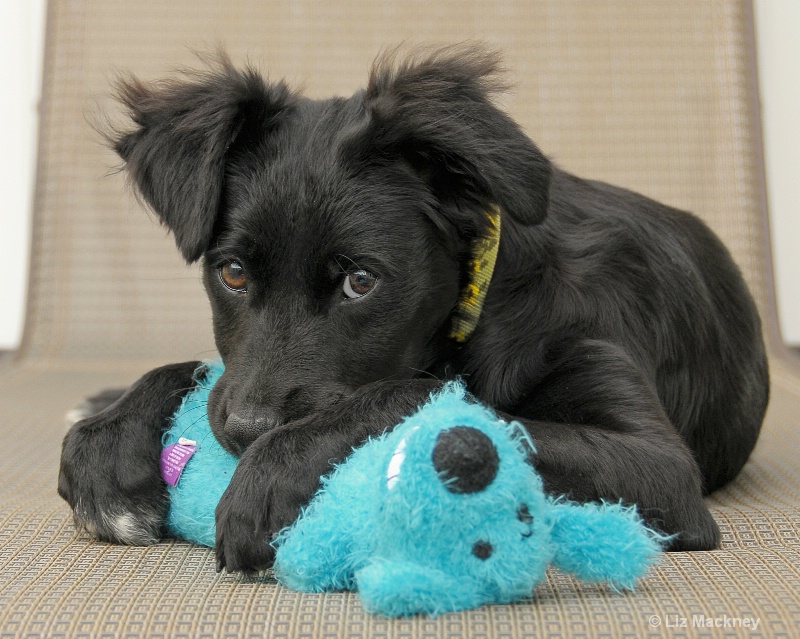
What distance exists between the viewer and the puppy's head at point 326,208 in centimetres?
231

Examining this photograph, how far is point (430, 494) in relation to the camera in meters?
1.65

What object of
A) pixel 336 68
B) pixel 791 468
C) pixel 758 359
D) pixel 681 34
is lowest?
pixel 791 468

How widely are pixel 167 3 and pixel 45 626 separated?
4.84 m

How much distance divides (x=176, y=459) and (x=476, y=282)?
0.82 meters

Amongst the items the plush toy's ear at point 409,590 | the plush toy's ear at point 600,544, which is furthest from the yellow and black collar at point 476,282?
the plush toy's ear at point 409,590

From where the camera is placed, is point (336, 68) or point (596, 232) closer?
point (596, 232)

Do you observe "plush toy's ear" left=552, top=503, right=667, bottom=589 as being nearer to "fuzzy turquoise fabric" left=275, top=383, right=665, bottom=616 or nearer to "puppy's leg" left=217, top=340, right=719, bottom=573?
"fuzzy turquoise fabric" left=275, top=383, right=665, bottom=616

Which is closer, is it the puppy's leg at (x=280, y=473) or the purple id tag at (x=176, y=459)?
the puppy's leg at (x=280, y=473)

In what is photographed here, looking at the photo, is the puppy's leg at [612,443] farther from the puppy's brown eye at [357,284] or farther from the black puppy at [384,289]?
the puppy's brown eye at [357,284]

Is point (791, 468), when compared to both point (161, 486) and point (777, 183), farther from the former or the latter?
point (777, 183)

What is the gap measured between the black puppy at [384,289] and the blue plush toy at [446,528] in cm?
20

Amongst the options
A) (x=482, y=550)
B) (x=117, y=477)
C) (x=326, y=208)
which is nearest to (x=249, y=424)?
(x=117, y=477)

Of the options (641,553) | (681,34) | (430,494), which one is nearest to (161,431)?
(430,494)

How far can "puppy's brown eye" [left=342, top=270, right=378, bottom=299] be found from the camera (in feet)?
7.75
